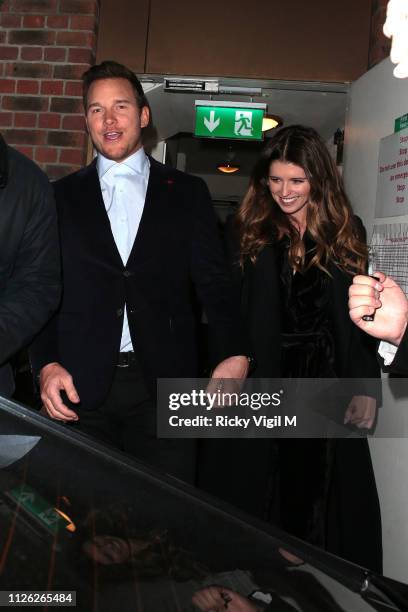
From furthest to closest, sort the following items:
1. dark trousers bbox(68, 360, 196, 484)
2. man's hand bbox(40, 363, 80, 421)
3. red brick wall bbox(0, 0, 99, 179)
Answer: red brick wall bbox(0, 0, 99, 179), dark trousers bbox(68, 360, 196, 484), man's hand bbox(40, 363, 80, 421)

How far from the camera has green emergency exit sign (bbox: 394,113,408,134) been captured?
3.04 m

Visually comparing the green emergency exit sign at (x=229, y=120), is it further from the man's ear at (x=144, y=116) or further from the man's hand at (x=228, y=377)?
the man's hand at (x=228, y=377)

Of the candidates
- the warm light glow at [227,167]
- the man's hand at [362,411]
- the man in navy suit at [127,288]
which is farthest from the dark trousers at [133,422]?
the warm light glow at [227,167]

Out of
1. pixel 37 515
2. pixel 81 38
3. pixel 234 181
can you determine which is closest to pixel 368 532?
pixel 37 515

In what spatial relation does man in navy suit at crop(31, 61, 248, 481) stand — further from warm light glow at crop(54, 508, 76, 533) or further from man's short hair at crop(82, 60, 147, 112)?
warm light glow at crop(54, 508, 76, 533)

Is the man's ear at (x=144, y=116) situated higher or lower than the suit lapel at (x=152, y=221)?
higher

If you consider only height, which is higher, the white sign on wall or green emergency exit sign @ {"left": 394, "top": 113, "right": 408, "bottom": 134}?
green emergency exit sign @ {"left": 394, "top": 113, "right": 408, "bottom": 134}

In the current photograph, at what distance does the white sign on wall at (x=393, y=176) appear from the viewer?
9.89ft

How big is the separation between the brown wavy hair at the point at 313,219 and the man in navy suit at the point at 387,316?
98cm

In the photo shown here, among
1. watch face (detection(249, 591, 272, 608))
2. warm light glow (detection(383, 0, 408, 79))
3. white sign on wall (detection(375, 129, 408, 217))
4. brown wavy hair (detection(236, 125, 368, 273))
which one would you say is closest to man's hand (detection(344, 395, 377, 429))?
brown wavy hair (detection(236, 125, 368, 273))

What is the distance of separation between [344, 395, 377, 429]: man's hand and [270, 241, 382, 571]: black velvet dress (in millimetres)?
94

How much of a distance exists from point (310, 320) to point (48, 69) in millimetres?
2566

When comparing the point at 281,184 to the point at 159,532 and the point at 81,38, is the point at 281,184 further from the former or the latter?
the point at 81,38

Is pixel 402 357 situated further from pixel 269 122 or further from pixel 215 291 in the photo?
pixel 269 122
